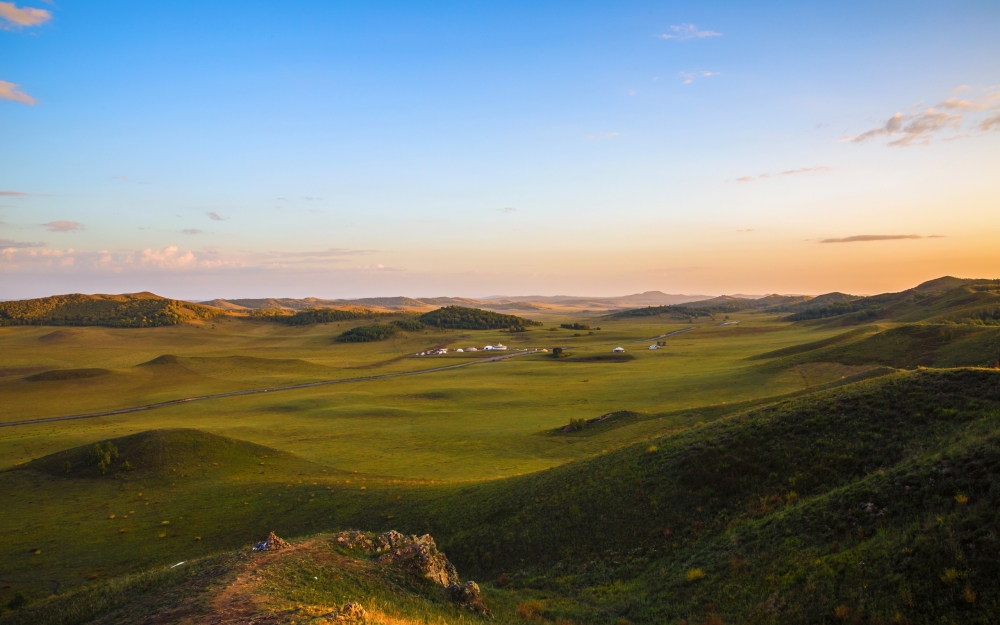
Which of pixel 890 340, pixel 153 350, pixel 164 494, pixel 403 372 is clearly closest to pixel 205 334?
pixel 153 350

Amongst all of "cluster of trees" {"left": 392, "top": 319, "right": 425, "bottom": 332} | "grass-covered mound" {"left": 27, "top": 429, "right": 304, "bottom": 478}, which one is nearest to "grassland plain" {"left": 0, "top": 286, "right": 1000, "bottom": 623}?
"grass-covered mound" {"left": 27, "top": 429, "right": 304, "bottom": 478}

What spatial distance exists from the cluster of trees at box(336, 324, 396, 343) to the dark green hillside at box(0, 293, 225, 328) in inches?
2693

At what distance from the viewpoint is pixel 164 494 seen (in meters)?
30.5

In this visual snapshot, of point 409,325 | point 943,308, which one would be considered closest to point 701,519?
point 943,308

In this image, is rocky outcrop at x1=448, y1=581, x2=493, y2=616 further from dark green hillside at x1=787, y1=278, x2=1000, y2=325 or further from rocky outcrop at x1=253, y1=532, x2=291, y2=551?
dark green hillside at x1=787, y1=278, x2=1000, y2=325

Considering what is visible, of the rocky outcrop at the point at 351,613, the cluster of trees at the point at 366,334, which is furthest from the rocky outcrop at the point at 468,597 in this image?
the cluster of trees at the point at 366,334

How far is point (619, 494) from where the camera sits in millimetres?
20125

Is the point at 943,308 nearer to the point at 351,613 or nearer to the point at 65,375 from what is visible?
the point at 351,613

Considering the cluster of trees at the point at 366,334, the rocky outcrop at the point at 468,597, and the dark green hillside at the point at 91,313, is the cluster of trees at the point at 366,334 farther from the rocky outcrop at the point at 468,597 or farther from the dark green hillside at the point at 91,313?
→ the rocky outcrop at the point at 468,597

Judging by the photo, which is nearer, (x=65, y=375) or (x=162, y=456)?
(x=162, y=456)

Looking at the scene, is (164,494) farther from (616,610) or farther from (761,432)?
(761,432)

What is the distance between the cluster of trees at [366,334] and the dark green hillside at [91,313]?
68411 millimetres

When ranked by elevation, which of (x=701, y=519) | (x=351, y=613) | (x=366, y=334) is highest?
(x=351, y=613)

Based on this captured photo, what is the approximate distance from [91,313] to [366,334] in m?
113
